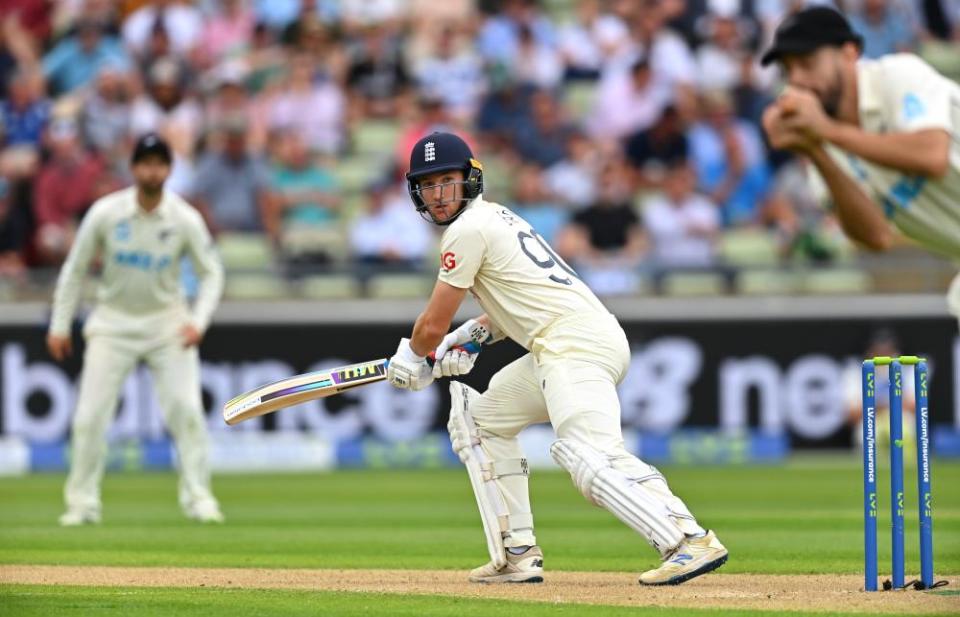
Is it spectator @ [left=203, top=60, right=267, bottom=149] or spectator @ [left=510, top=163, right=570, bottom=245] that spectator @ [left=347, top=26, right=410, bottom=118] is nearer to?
→ spectator @ [left=203, top=60, right=267, bottom=149]

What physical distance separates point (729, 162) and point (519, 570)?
9.67 meters

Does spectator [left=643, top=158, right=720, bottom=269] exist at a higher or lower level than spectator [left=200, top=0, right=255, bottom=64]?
lower

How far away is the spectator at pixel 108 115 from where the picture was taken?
15594mm

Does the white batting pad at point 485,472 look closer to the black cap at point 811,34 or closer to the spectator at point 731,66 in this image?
the black cap at point 811,34

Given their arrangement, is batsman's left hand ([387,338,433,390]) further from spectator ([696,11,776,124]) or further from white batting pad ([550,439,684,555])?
spectator ([696,11,776,124])

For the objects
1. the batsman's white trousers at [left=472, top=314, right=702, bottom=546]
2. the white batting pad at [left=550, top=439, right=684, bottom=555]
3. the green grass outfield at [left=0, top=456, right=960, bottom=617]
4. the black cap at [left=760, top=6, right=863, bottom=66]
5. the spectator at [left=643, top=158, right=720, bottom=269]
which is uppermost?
the black cap at [left=760, top=6, right=863, bottom=66]

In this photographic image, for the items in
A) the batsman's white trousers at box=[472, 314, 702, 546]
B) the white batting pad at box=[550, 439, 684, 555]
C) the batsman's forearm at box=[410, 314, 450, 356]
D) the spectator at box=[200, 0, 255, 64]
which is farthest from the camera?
the spectator at box=[200, 0, 255, 64]

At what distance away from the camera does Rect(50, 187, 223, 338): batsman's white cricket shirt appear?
9766mm

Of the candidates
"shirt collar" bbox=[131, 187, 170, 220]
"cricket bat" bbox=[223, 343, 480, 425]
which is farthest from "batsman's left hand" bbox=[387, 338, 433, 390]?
"shirt collar" bbox=[131, 187, 170, 220]

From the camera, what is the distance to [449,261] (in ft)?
20.4

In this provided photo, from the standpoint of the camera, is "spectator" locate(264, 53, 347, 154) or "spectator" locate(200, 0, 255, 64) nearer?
"spectator" locate(264, 53, 347, 154)

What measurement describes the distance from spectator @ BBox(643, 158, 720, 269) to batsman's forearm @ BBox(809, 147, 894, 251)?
33.9 feet

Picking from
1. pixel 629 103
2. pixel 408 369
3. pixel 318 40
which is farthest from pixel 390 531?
pixel 318 40

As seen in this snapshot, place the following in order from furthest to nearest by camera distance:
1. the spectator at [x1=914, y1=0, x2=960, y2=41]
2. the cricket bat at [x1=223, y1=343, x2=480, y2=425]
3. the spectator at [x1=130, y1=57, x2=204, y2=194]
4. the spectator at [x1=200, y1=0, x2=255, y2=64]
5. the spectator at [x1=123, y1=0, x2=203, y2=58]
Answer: the spectator at [x1=914, y1=0, x2=960, y2=41] < the spectator at [x1=200, y1=0, x2=255, y2=64] < the spectator at [x1=123, y1=0, x2=203, y2=58] < the spectator at [x1=130, y1=57, x2=204, y2=194] < the cricket bat at [x1=223, y1=343, x2=480, y2=425]
